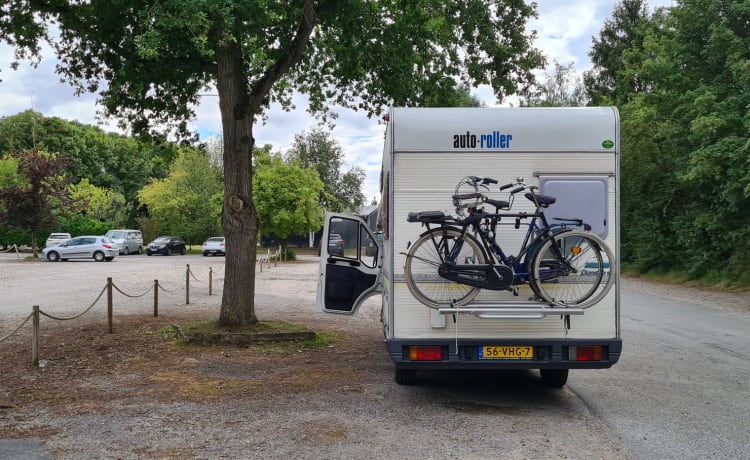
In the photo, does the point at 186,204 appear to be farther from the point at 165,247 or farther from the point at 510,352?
the point at 510,352

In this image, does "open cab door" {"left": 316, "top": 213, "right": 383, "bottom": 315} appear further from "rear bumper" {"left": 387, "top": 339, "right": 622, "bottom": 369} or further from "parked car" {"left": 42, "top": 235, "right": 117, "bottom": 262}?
"parked car" {"left": 42, "top": 235, "right": 117, "bottom": 262}

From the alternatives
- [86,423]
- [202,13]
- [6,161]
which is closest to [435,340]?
[86,423]

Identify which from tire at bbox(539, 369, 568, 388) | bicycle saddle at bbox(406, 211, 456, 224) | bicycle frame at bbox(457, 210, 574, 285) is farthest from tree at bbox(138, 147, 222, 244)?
bicycle frame at bbox(457, 210, 574, 285)

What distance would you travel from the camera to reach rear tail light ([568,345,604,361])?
6.45 metres

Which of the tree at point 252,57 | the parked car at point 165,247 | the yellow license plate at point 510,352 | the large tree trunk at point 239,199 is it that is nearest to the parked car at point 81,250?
the parked car at point 165,247

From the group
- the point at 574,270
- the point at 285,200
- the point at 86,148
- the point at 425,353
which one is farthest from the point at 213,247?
the point at 574,270

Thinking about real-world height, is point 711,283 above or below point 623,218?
below

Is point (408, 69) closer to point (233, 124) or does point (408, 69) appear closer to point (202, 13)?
point (233, 124)

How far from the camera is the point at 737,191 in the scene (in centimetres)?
2055

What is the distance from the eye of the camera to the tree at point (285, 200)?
123ft

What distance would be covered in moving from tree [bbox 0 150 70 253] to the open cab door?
1245 inches

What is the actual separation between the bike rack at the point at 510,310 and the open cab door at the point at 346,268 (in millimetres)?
2783

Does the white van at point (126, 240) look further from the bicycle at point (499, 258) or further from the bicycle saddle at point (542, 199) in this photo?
the bicycle saddle at point (542, 199)

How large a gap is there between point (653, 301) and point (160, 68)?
584 inches
